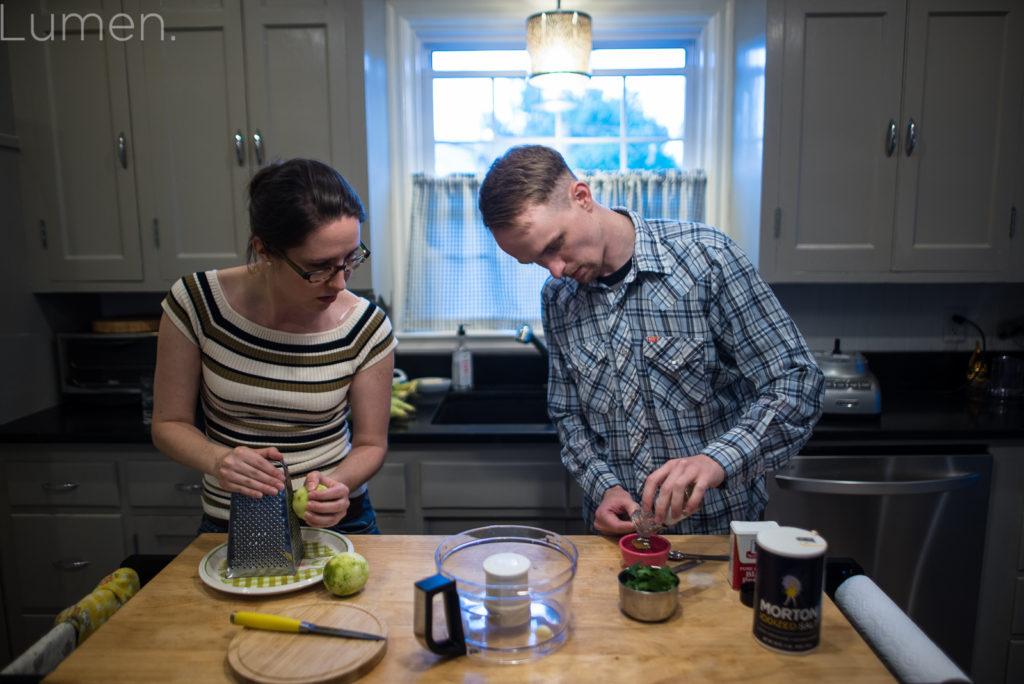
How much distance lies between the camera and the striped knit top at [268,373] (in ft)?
4.29

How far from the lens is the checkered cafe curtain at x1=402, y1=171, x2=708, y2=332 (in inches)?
108

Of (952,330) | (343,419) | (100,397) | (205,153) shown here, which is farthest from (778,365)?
(100,397)

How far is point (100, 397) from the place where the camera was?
2.47 m

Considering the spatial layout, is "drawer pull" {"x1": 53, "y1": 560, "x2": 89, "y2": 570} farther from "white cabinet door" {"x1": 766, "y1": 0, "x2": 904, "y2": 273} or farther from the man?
"white cabinet door" {"x1": 766, "y1": 0, "x2": 904, "y2": 273}

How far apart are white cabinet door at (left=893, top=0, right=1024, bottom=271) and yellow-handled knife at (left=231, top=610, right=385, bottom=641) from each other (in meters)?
2.20

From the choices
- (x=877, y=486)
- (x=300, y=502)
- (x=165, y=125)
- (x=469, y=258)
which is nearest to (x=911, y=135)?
(x=877, y=486)

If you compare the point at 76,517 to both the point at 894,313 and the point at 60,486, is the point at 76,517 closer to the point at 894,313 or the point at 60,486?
the point at 60,486

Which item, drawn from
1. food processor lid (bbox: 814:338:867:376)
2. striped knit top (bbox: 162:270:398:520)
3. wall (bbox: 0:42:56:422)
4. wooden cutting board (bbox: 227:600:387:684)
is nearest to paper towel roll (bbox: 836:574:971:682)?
wooden cutting board (bbox: 227:600:387:684)

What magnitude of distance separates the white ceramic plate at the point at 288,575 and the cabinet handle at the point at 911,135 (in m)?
2.17

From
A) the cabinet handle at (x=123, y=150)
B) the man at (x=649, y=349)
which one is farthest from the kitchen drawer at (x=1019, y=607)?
the cabinet handle at (x=123, y=150)

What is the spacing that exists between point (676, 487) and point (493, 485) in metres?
1.10

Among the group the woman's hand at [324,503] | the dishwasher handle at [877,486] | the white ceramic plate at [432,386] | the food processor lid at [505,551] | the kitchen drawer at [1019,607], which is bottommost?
the kitchen drawer at [1019,607]

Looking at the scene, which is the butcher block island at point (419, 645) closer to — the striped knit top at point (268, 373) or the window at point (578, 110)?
the striped knit top at point (268, 373)

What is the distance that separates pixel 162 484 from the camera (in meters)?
2.19
